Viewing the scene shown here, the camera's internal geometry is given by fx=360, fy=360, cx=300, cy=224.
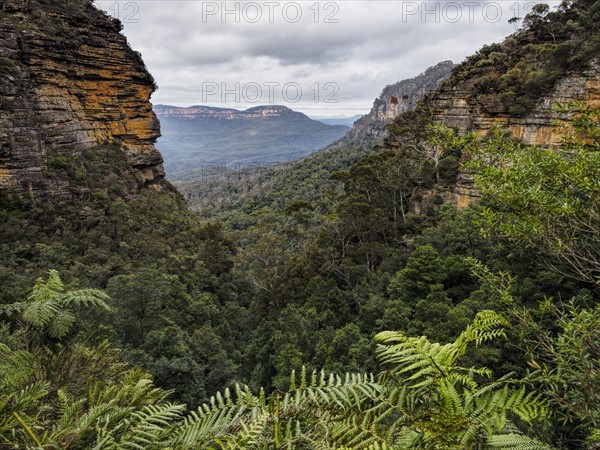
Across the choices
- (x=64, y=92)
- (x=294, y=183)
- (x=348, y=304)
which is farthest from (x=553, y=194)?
(x=294, y=183)

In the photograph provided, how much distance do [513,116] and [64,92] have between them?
2998 cm

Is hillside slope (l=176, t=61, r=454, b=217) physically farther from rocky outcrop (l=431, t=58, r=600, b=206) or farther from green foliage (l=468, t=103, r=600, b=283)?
green foliage (l=468, t=103, r=600, b=283)

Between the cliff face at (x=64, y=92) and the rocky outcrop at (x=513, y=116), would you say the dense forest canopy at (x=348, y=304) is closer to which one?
the rocky outcrop at (x=513, y=116)

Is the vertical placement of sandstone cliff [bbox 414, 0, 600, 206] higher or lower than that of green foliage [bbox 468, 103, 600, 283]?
higher

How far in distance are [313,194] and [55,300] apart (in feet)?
130

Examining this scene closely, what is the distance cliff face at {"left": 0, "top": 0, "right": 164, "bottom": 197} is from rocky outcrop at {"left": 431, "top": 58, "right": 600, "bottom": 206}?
23751 mm

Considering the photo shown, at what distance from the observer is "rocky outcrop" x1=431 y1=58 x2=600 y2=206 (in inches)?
655

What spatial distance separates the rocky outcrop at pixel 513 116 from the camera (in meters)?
16.6

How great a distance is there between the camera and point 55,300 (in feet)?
13.3

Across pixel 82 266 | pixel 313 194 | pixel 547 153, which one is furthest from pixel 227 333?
pixel 313 194

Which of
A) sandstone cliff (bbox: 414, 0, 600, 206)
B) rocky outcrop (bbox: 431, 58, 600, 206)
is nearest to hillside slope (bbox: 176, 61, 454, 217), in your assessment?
rocky outcrop (bbox: 431, 58, 600, 206)

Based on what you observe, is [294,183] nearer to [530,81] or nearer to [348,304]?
[530,81]

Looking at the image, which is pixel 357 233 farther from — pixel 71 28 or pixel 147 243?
pixel 71 28

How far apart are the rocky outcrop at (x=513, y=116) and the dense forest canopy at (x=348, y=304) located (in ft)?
2.39
